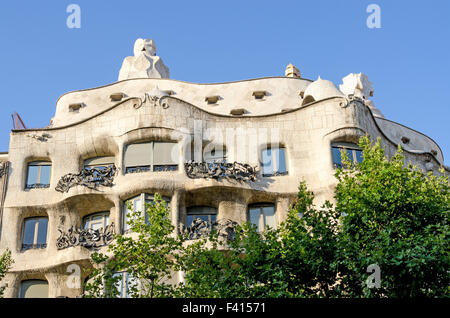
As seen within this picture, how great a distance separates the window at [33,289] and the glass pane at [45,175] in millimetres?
3951

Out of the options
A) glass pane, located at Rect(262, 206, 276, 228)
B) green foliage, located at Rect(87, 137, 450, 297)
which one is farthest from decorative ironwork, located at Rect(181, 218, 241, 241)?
green foliage, located at Rect(87, 137, 450, 297)

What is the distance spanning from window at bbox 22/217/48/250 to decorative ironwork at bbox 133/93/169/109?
223 inches

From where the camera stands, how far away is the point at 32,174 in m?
28.8

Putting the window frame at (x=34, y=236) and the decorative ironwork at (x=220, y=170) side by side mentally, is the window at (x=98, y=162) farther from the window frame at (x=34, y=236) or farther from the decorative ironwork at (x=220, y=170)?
the decorative ironwork at (x=220, y=170)

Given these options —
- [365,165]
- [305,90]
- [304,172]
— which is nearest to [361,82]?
[305,90]

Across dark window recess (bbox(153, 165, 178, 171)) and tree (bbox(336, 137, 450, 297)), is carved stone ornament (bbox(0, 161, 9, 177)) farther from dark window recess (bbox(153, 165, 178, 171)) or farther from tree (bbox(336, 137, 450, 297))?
tree (bbox(336, 137, 450, 297))

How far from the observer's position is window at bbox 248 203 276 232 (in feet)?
90.4

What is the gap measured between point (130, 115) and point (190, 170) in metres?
3.51

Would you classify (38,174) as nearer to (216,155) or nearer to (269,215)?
(216,155)

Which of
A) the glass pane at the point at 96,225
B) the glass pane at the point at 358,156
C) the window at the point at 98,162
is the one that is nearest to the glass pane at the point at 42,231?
the glass pane at the point at 96,225

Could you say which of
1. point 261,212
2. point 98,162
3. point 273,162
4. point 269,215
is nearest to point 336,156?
point 273,162

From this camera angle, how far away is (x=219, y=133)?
28.9 meters

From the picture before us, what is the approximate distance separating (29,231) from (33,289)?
228 centimetres
